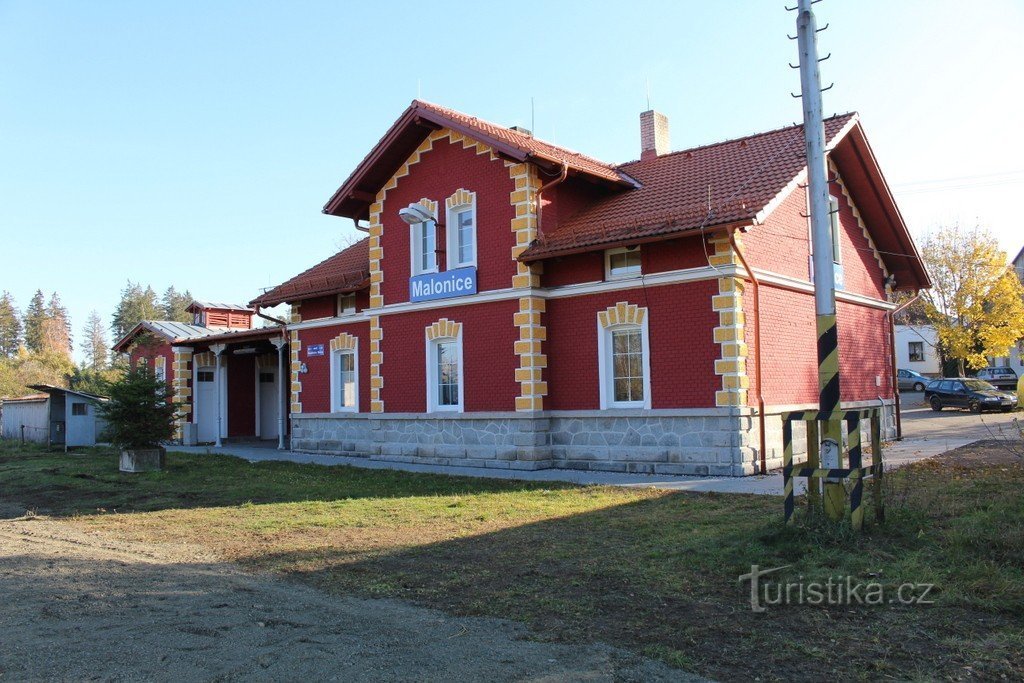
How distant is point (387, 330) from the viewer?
19.0 m

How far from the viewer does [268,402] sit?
28.5m

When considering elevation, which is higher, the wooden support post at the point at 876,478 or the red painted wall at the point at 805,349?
the red painted wall at the point at 805,349

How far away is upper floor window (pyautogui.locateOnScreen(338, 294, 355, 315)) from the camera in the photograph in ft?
69.3

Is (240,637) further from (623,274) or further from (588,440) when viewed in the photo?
(623,274)

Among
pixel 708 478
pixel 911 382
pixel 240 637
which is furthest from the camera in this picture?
pixel 911 382

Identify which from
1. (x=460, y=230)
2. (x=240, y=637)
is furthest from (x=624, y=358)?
(x=240, y=637)

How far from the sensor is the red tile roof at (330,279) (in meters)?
20.5

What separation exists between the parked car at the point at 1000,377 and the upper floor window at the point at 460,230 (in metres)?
36.4

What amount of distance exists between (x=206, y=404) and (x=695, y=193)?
1933 cm

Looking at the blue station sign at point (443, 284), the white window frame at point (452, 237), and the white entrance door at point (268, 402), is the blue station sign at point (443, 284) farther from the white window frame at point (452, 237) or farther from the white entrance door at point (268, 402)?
the white entrance door at point (268, 402)

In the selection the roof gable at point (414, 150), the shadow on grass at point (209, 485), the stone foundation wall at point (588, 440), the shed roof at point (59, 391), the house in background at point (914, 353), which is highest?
the roof gable at point (414, 150)

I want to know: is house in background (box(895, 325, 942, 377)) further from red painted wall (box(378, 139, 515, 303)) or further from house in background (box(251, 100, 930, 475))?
red painted wall (box(378, 139, 515, 303))

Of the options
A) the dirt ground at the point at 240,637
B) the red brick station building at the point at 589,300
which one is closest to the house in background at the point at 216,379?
the red brick station building at the point at 589,300

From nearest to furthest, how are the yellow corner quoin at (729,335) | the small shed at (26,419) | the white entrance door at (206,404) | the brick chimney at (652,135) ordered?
the yellow corner quoin at (729,335)
the brick chimney at (652,135)
the small shed at (26,419)
the white entrance door at (206,404)
